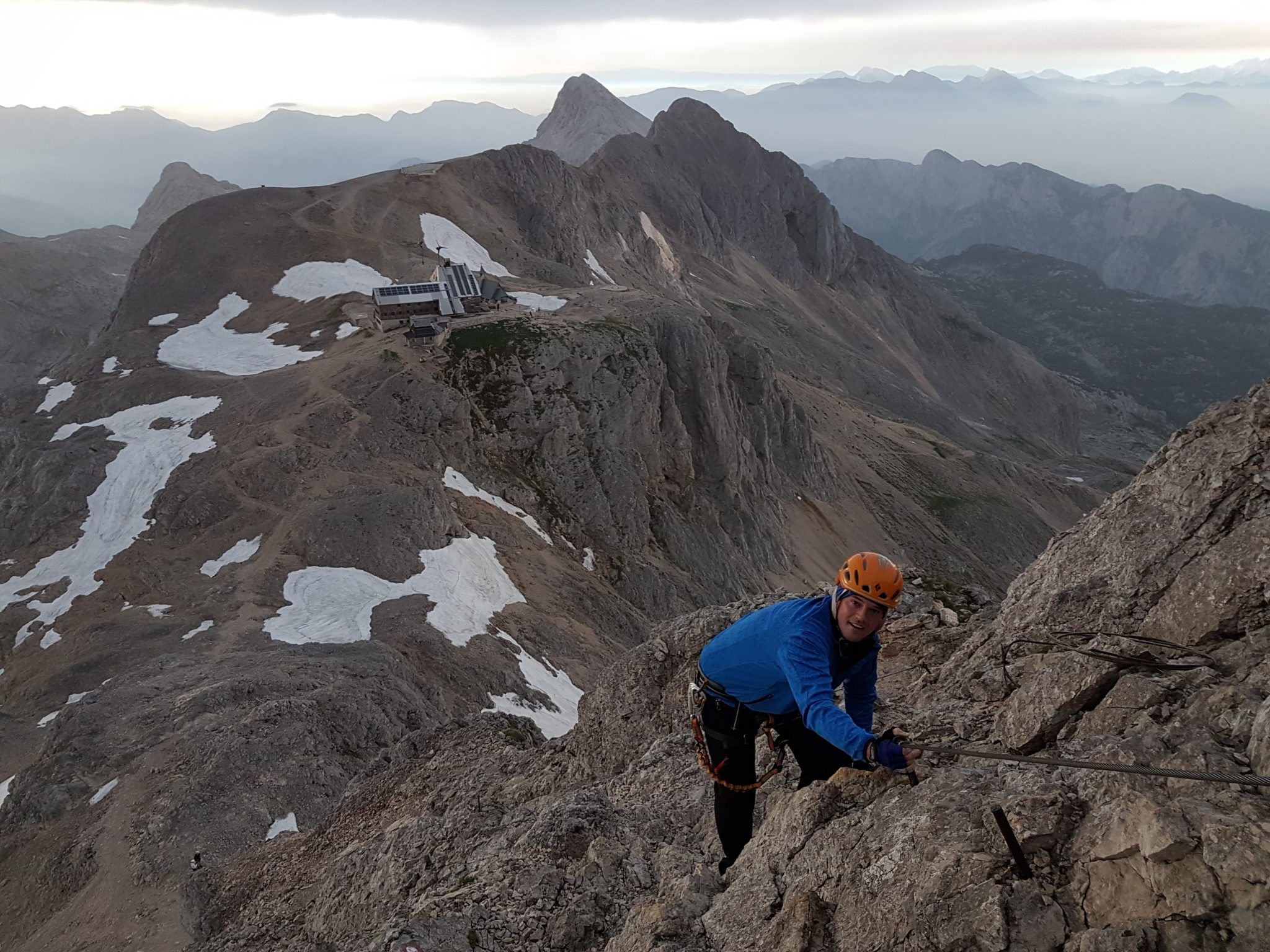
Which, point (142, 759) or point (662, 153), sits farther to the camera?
point (662, 153)

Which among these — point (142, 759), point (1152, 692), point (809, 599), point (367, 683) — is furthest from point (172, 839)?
point (1152, 692)

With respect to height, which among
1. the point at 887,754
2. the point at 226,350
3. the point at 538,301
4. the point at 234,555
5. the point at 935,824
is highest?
the point at 887,754

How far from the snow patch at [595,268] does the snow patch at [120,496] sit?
2569 inches

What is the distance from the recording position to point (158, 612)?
1297 inches

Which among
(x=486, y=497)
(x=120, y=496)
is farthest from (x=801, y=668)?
(x=120, y=496)

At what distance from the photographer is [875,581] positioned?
297 inches

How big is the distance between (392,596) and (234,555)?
8349 mm

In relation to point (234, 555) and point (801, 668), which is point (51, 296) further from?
point (801, 668)

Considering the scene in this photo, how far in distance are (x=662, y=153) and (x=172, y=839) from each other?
180 metres

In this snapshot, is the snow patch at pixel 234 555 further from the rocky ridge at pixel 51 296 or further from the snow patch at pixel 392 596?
the rocky ridge at pixel 51 296

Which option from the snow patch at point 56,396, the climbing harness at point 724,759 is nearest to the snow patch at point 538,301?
the snow patch at point 56,396

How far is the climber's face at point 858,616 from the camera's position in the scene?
760 cm

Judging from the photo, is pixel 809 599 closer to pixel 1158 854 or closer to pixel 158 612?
pixel 1158 854

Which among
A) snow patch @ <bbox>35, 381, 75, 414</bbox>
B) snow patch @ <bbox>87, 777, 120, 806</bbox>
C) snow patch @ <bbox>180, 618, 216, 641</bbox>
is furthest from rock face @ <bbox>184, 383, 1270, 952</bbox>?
snow patch @ <bbox>35, 381, 75, 414</bbox>
